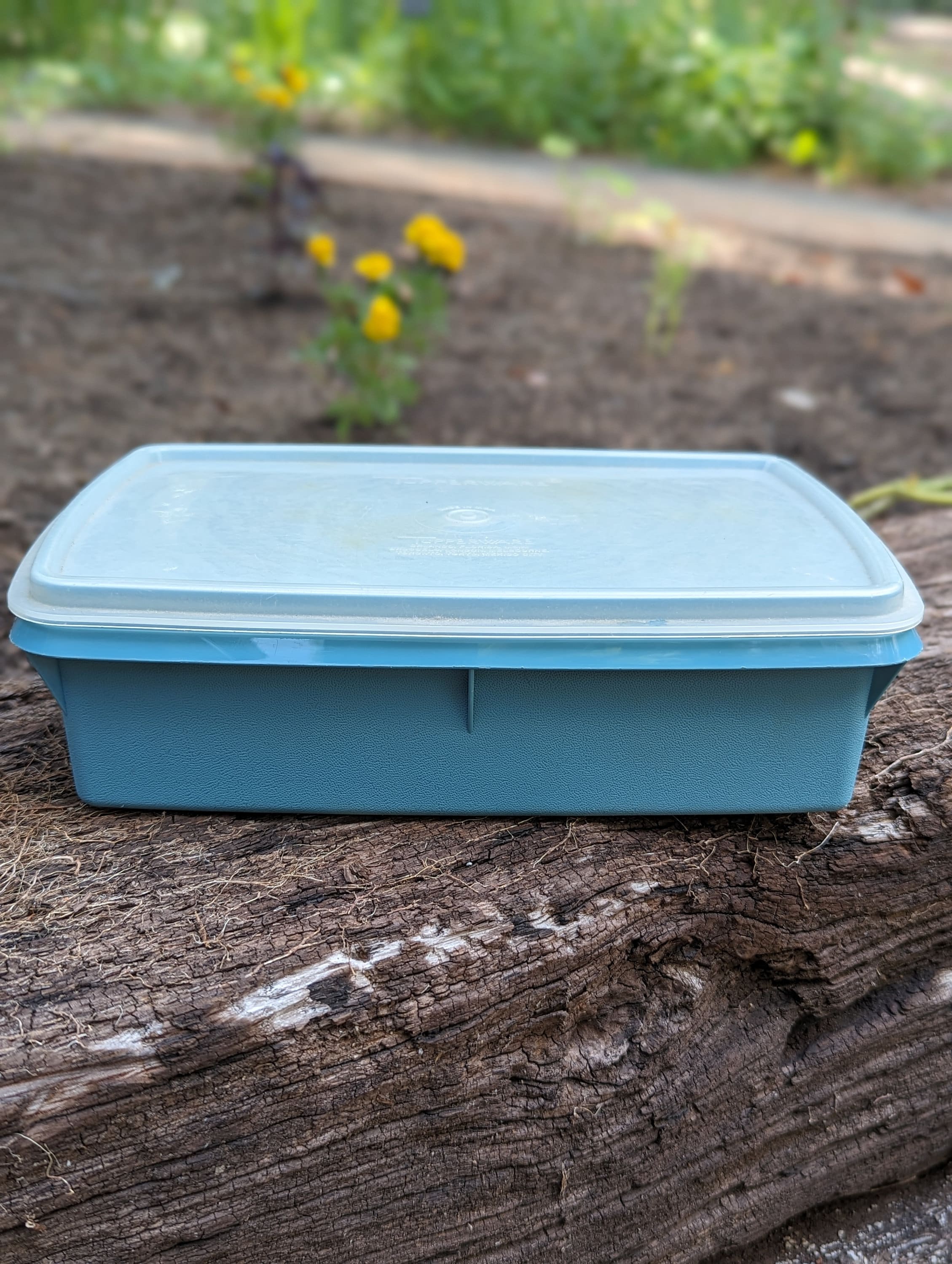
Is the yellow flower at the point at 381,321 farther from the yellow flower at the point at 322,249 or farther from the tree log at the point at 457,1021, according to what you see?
the tree log at the point at 457,1021

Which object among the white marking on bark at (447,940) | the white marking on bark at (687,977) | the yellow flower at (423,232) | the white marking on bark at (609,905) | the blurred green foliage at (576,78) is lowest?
the blurred green foliage at (576,78)

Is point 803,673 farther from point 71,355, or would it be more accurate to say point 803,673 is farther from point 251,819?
point 71,355

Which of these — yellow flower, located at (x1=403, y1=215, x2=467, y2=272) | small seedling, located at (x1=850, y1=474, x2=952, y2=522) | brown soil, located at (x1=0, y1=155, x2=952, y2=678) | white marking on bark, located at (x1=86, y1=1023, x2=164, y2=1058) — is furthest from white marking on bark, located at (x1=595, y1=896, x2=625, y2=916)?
yellow flower, located at (x1=403, y1=215, x2=467, y2=272)

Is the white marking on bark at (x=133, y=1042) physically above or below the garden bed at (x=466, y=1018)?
above

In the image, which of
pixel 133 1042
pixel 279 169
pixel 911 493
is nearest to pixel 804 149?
pixel 279 169

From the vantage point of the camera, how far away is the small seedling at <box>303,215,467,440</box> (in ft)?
8.73

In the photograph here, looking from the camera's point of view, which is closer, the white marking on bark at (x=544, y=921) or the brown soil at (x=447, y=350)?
the white marking on bark at (x=544, y=921)

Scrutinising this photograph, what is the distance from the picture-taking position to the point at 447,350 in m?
3.71

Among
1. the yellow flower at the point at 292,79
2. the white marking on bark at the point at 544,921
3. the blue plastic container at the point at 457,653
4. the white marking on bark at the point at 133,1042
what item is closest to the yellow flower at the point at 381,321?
the yellow flower at the point at 292,79

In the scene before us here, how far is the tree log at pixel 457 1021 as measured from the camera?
112 cm

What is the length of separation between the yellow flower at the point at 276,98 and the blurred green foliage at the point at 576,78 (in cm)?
201

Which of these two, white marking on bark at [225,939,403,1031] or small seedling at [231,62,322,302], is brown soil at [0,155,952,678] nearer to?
small seedling at [231,62,322,302]

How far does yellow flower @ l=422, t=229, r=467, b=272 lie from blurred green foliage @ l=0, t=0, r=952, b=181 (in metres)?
3.48

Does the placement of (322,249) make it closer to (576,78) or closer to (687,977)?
(687,977)
